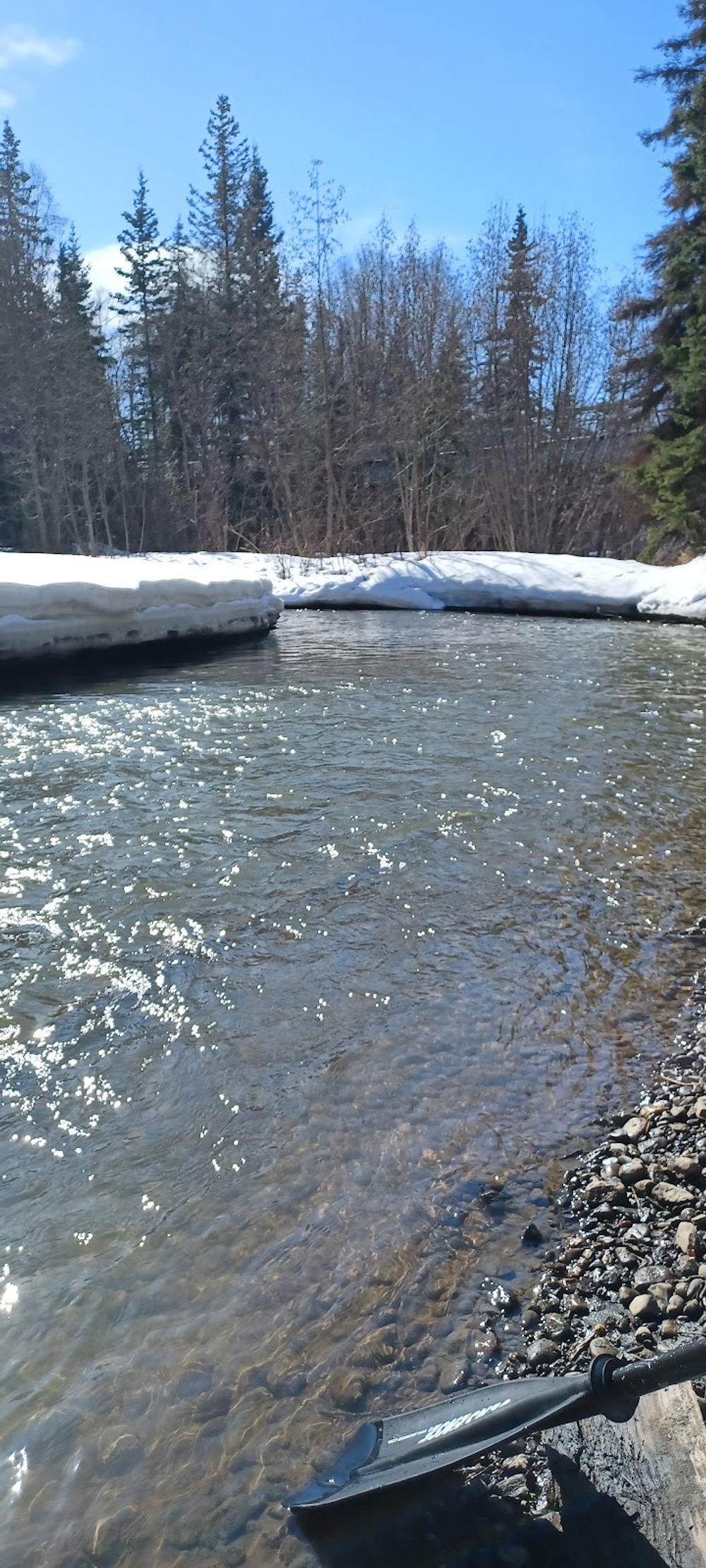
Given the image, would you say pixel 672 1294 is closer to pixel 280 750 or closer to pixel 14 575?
pixel 280 750

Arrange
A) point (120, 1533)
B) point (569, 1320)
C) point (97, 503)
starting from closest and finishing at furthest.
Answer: point (120, 1533), point (569, 1320), point (97, 503)

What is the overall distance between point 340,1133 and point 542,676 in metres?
8.39

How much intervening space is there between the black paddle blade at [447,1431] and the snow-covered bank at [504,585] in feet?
51.2

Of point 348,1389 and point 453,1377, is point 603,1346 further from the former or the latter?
point 348,1389

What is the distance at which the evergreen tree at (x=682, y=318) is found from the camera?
17906 millimetres

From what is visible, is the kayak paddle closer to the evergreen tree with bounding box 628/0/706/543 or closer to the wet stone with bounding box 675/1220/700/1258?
the wet stone with bounding box 675/1220/700/1258

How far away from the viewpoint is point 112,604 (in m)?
10.7

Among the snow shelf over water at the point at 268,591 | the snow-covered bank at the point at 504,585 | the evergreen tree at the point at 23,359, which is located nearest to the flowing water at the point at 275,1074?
the snow shelf over water at the point at 268,591

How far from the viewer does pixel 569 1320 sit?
212cm

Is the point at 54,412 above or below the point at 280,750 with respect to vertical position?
above

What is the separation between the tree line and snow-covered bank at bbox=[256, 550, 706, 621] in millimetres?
2286

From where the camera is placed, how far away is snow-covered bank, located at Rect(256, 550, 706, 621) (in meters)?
16.9

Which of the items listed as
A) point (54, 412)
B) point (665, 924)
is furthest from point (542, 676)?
point (54, 412)

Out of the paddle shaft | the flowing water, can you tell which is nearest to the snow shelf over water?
the flowing water
